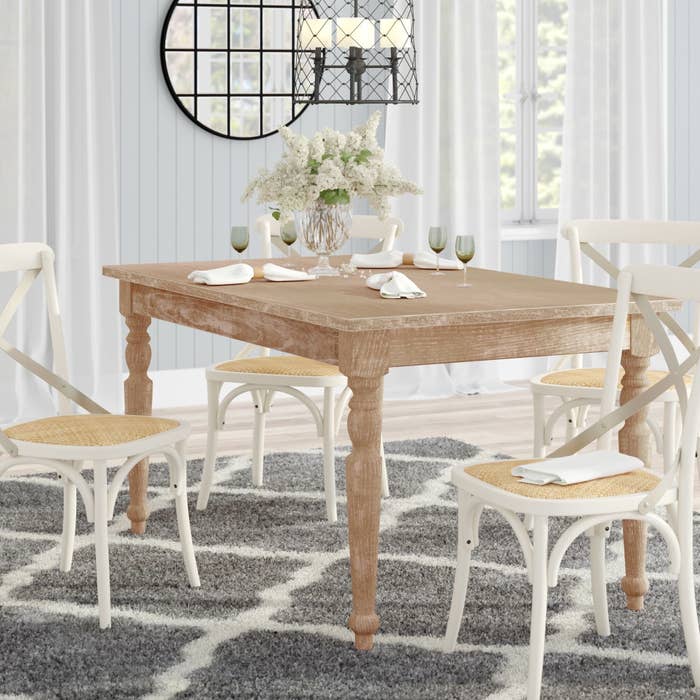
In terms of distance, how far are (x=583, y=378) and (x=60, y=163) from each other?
255 cm

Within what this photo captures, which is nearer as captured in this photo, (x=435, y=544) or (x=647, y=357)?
(x=647, y=357)

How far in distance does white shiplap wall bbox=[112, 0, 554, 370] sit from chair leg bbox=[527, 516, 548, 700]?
11.4 feet

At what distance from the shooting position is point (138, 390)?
3717 mm

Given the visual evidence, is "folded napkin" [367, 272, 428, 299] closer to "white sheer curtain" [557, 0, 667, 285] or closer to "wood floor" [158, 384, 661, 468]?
"wood floor" [158, 384, 661, 468]

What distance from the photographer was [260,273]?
142 inches

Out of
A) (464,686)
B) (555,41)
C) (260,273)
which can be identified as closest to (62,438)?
(260,273)

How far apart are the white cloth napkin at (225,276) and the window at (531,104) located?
3497 mm

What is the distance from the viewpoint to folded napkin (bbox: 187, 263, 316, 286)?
3.39 metres

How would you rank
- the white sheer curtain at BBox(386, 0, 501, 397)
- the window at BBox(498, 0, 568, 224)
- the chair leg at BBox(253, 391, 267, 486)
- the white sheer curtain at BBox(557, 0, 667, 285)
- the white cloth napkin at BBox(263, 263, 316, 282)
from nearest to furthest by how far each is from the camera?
1. the white cloth napkin at BBox(263, 263, 316, 282)
2. the chair leg at BBox(253, 391, 267, 486)
3. the white sheer curtain at BBox(386, 0, 501, 397)
4. the white sheer curtain at BBox(557, 0, 667, 285)
5. the window at BBox(498, 0, 568, 224)

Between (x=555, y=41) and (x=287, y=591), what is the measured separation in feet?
13.9

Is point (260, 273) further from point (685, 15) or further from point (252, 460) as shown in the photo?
point (685, 15)

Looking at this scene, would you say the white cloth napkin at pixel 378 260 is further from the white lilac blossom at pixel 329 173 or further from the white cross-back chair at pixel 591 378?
the white cross-back chair at pixel 591 378

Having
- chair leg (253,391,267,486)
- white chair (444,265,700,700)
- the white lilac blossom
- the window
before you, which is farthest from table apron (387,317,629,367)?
the window

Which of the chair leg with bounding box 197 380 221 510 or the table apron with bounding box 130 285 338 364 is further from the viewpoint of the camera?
the chair leg with bounding box 197 380 221 510
